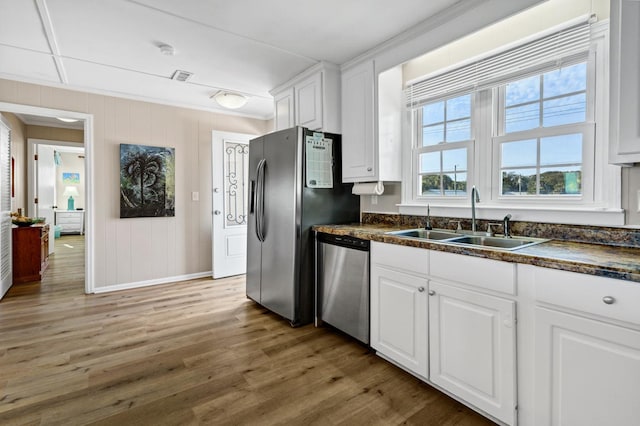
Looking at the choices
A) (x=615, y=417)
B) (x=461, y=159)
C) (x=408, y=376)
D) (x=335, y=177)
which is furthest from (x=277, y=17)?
(x=615, y=417)

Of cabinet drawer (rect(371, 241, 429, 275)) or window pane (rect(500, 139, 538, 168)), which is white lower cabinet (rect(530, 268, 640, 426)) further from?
window pane (rect(500, 139, 538, 168))

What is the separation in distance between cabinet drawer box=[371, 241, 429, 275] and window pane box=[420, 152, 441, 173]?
95 centimetres

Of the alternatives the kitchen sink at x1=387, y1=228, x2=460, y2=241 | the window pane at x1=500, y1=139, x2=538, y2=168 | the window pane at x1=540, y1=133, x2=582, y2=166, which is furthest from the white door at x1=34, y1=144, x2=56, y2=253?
the window pane at x1=540, y1=133, x2=582, y2=166

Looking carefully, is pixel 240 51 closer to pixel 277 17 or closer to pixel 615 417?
pixel 277 17

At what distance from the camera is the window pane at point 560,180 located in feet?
6.37

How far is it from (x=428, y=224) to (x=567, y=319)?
1.30m

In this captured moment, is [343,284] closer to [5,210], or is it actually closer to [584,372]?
[584,372]

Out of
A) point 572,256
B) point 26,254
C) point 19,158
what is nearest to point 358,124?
point 572,256

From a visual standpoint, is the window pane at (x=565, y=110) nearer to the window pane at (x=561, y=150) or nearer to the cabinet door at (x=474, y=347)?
the window pane at (x=561, y=150)

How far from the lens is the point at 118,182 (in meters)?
3.99

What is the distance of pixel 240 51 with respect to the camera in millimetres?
2828

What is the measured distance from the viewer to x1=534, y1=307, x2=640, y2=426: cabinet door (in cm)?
117

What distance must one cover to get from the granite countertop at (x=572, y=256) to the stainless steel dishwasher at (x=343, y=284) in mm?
538

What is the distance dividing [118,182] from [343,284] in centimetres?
318
